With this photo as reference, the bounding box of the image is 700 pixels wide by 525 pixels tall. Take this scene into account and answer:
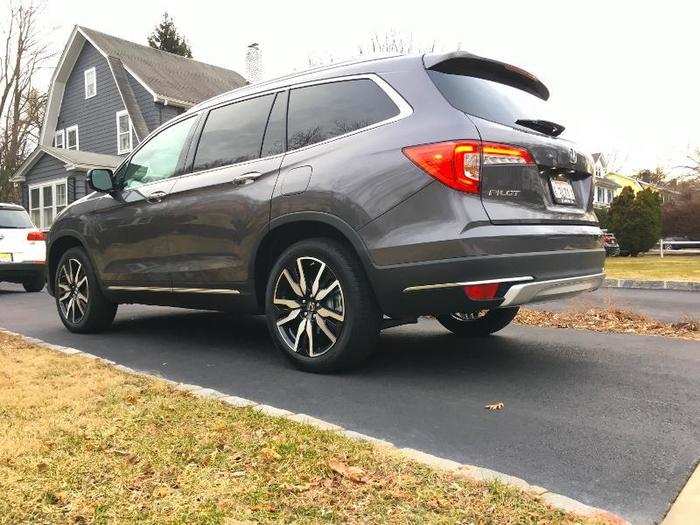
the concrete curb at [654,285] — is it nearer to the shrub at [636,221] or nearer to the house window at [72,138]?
the shrub at [636,221]

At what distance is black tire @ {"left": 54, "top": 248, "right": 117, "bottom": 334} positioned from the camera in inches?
233

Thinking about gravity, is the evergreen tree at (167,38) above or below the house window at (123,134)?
above

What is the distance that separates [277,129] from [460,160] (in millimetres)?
1577

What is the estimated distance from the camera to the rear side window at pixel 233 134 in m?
4.68

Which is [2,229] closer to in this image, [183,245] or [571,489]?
[183,245]

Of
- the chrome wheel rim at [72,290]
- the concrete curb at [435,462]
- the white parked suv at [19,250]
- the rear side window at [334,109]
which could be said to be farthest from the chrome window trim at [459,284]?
the white parked suv at [19,250]

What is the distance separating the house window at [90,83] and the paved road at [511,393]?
2463cm

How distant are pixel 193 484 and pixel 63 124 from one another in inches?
1254

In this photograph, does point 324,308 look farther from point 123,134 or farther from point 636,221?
point 636,221

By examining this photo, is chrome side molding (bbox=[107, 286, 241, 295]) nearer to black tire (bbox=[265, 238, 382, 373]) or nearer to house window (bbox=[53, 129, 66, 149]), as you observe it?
black tire (bbox=[265, 238, 382, 373])

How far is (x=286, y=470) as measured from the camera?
2443mm

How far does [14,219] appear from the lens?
11320 mm


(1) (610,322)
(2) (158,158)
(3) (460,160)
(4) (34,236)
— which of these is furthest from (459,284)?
(4) (34,236)

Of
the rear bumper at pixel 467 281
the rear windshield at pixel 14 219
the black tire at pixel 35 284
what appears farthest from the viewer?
the black tire at pixel 35 284
